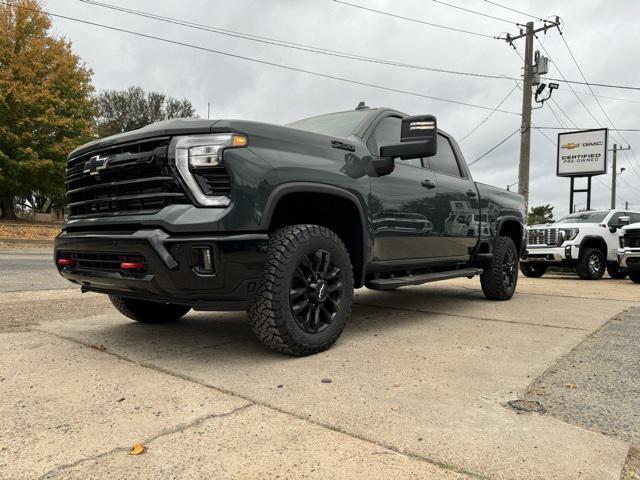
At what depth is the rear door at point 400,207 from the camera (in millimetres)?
3998

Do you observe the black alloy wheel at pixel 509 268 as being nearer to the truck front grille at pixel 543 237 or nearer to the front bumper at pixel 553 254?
the front bumper at pixel 553 254

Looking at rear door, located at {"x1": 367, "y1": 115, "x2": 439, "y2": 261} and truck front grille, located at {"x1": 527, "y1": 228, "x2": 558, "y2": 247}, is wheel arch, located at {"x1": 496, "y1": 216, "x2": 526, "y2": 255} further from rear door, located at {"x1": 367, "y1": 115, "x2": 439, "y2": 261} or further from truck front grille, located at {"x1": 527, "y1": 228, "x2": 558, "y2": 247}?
truck front grille, located at {"x1": 527, "y1": 228, "x2": 558, "y2": 247}

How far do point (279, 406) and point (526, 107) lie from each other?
18.2m

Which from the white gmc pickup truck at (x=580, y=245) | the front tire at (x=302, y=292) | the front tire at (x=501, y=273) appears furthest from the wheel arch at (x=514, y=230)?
the white gmc pickup truck at (x=580, y=245)

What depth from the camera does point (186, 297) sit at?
9.64 ft

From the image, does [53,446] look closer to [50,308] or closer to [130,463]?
[130,463]

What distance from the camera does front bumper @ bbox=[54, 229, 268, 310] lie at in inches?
111

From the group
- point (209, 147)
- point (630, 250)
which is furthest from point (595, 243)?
point (209, 147)

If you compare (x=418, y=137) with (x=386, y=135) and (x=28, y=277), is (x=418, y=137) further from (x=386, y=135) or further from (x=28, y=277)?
(x=28, y=277)

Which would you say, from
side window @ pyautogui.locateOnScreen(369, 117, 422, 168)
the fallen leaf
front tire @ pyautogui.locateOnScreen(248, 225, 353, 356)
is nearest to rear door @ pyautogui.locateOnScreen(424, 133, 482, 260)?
side window @ pyautogui.locateOnScreen(369, 117, 422, 168)

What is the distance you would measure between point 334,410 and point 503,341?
204cm

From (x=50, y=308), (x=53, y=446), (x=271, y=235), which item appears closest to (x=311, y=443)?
(x=53, y=446)

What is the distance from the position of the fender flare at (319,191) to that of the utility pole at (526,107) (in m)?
14.7

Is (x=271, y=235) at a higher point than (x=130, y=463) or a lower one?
higher
